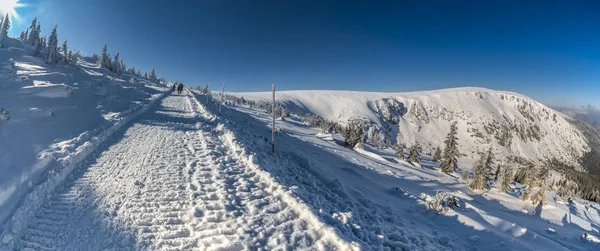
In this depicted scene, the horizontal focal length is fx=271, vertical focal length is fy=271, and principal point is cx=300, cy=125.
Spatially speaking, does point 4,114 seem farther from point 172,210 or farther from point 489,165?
point 489,165

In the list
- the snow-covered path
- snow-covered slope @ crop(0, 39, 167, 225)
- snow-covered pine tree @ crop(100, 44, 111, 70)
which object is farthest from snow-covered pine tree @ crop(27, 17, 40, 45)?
the snow-covered path

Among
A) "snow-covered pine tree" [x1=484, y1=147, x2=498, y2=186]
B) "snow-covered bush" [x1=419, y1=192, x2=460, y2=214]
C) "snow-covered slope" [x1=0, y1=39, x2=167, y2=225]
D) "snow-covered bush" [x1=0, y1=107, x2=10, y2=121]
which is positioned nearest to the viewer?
"snow-covered slope" [x1=0, y1=39, x2=167, y2=225]

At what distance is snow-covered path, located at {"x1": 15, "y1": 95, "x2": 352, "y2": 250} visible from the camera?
246 inches

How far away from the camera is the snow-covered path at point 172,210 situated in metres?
6.25

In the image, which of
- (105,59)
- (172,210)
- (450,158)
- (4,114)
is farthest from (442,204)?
(105,59)

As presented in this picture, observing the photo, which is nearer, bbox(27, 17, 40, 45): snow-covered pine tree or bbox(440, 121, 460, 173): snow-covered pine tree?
bbox(440, 121, 460, 173): snow-covered pine tree

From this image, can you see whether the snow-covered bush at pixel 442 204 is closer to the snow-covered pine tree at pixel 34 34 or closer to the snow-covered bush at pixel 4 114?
the snow-covered bush at pixel 4 114

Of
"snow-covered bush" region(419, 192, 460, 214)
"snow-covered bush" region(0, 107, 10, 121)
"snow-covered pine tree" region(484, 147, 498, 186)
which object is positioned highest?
"snow-covered bush" region(0, 107, 10, 121)

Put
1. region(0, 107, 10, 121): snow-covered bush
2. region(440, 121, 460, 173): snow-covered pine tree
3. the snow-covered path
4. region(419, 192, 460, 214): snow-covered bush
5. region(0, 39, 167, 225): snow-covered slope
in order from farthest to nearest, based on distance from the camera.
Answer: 1. region(440, 121, 460, 173): snow-covered pine tree
2. region(0, 107, 10, 121): snow-covered bush
3. region(419, 192, 460, 214): snow-covered bush
4. region(0, 39, 167, 225): snow-covered slope
5. the snow-covered path

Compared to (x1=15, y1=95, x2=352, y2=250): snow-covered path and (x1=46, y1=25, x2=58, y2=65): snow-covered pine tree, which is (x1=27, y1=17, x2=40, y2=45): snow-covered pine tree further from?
(x1=15, y1=95, x2=352, y2=250): snow-covered path

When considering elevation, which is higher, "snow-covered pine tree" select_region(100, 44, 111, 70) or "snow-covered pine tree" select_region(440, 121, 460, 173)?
"snow-covered pine tree" select_region(100, 44, 111, 70)

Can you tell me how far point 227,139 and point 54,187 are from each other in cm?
741

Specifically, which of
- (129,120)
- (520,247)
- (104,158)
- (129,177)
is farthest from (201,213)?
(129,120)

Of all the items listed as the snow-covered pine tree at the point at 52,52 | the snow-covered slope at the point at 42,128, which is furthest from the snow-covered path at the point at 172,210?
the snow-covered pine tree at the point at 52,52
